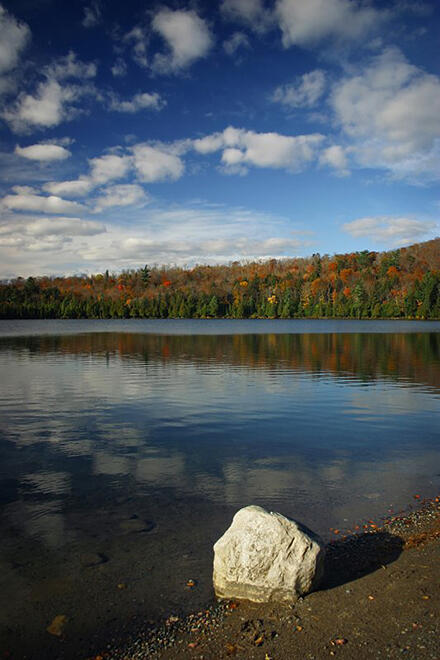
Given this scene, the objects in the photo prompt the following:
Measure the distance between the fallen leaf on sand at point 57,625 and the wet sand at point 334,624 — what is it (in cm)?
88

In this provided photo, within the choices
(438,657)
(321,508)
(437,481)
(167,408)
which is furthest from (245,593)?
(167,408)

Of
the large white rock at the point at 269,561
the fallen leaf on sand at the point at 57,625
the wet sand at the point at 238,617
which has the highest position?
the large white rock at the point at 269,561

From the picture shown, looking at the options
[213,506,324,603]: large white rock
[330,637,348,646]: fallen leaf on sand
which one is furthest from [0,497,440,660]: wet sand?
[213,506,324,603]: large white rock

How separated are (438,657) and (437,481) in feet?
26.0

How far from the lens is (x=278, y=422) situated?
810 inches

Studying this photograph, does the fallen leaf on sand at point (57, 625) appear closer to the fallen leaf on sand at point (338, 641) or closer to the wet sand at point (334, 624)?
the wet sand at point (334, 624)

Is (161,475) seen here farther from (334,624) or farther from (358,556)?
(334,624)

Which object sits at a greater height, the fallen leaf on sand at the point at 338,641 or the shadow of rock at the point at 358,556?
the fallen leaf on sand at the point at 338,641

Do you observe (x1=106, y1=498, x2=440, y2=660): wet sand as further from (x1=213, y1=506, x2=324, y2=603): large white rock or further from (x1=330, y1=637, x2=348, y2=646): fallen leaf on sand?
(x1=213, y1=506, x2=324, y2=603): large white rock

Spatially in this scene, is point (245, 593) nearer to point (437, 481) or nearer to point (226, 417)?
point (437, 481)

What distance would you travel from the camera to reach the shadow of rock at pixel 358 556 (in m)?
8.26

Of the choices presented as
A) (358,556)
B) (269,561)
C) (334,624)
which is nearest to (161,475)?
(358,556)

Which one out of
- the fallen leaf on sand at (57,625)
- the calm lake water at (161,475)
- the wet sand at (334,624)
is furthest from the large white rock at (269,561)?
the fallen leaf on sand at (57,625)

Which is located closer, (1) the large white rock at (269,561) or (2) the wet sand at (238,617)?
(2) the wet sand at (238,617)
